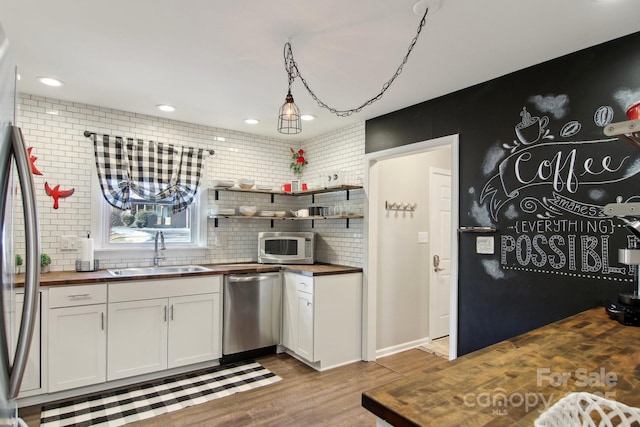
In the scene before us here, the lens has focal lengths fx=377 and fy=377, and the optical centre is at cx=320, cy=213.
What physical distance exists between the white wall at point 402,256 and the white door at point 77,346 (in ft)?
8.49

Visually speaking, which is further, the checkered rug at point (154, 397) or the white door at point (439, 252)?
the white door at point (439, 252)

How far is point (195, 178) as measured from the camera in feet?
13.7

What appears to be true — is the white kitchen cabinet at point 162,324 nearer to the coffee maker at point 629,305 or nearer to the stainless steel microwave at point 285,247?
the stainless steel microwave at point 285,247

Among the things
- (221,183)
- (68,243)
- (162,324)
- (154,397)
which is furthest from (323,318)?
(68,243)

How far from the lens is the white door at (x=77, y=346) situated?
9.53 ft

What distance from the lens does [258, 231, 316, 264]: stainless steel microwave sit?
4289mm

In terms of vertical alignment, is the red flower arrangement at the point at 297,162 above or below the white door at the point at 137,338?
above

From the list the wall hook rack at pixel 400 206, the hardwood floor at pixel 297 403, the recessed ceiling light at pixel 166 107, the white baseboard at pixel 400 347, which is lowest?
the hardwood floor at pixel 297 403

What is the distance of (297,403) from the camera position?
116 inches

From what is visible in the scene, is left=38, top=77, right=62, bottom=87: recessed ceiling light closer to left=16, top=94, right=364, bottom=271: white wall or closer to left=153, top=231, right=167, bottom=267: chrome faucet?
left=16, top=94, right=364, bottom=271: white wall

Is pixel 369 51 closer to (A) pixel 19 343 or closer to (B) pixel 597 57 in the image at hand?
(B) pixel 597 57

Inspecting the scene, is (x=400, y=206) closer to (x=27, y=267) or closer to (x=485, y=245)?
(x=485, y=245)

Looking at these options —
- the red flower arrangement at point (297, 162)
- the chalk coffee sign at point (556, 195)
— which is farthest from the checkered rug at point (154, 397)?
the red flower arrangement at point (297, 162)

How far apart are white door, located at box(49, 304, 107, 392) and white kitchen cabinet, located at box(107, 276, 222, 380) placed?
0.07 meters
